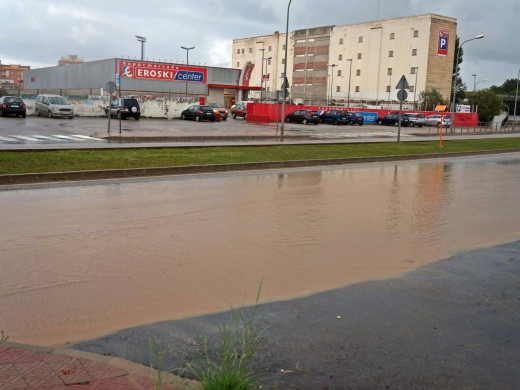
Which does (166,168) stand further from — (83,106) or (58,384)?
(83,106)

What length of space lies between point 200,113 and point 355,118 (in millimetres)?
17301

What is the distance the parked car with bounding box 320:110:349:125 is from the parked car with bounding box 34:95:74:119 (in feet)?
85.6

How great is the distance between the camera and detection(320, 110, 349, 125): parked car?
2218 inches

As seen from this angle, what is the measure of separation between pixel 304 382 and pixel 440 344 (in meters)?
1.34

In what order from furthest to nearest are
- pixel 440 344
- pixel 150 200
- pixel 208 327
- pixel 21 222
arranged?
1. pixel 150 200
2. pixel 21 222
3. pixel 208 327
4. pixel 440 344

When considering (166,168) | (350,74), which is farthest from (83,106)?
(350,74)

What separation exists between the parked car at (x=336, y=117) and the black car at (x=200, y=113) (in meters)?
13.5

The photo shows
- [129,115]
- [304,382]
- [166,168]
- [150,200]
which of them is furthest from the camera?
[129,115]

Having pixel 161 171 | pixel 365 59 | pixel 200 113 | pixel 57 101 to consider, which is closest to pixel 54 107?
pixel 57 101

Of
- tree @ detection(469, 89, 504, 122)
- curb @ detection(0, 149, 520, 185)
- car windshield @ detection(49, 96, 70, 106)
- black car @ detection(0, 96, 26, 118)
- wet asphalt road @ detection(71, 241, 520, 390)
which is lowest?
wet asphalt road @ detection(71, 241, 520, 390)

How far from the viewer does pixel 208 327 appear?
15.7 ft

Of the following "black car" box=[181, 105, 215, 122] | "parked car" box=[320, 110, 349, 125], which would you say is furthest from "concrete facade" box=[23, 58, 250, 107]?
"parked car" box=[320, 110, 349, 125]

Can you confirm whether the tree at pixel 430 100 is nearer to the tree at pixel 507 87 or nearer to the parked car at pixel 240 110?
the parked car at pixel 240 110

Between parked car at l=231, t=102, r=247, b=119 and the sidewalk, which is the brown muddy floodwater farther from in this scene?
parked car at l=231, t=102, r=247, b=119
